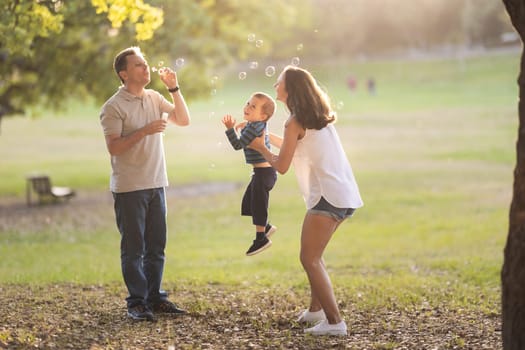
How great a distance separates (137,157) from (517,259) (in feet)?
10.4

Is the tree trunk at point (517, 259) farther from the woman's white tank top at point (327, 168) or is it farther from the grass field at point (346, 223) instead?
the woman's white tank top at point (327, 168)

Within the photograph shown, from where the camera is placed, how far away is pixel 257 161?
6773mm

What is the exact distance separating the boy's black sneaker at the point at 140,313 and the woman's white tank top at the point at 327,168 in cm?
170

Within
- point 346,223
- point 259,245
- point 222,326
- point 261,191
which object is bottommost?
point 346,223

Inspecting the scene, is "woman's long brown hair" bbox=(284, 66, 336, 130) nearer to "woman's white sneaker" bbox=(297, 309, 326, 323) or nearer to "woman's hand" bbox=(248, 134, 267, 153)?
"woman's hand" bbox=(248, 134, 267, 153)

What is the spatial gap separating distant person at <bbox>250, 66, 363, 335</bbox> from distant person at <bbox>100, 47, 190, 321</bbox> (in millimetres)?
1021

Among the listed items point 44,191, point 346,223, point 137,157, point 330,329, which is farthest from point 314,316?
point 44,191

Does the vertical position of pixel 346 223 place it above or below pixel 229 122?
below

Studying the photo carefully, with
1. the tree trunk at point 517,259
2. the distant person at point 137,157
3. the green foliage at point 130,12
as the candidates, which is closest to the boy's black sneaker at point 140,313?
the distant person at point 137,157

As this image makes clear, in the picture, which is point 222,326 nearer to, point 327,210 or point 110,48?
point 327,210

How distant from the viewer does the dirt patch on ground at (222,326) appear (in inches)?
253

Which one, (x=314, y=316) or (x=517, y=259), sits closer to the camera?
(x=517, y=259)

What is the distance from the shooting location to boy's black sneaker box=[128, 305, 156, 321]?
7125 millimetres

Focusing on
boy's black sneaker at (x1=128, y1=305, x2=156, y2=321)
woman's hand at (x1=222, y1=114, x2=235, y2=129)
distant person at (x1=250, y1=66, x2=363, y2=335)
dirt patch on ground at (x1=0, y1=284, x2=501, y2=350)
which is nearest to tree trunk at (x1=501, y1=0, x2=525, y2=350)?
dirt patch on ground at (x1=0, y1=284, x2=501, y2=350)
